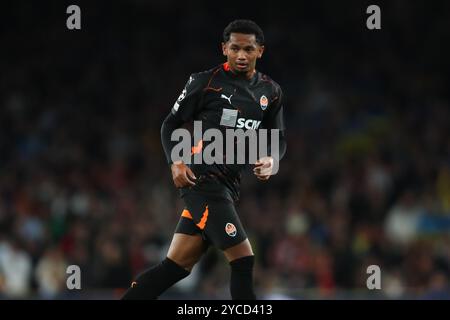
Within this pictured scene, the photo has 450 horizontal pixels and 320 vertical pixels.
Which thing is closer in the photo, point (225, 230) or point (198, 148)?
point (225, 230)

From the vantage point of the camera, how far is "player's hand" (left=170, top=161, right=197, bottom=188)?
562 cm

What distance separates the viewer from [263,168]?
5.66 meters

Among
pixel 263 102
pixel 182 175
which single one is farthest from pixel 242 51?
pixel 182 175

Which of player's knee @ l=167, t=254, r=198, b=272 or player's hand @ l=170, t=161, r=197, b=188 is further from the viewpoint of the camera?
player's knee @ l=167, t=254, r=198, b=272

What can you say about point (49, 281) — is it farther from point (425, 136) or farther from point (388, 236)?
point (425, 136)

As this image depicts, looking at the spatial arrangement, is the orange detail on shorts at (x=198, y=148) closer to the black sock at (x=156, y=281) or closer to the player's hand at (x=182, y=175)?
the player's hand at (x=182, y=175)

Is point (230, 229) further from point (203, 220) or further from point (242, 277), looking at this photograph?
point (242, 277)

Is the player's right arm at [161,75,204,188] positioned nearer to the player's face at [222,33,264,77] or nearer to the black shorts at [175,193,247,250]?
the black shorts at [175,193,247,250]

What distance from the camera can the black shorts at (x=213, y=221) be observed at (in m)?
5.55

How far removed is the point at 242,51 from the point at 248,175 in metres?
6.92

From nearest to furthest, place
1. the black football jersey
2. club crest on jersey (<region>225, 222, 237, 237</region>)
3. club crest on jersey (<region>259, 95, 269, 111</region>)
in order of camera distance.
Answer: club crest on jersey (<region>225, 222, 237, 237</region>) < the black football jersey < club crest on jersey (<region>259, 95, 269, 111</region>)

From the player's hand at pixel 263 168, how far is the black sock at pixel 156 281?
78 centimetres

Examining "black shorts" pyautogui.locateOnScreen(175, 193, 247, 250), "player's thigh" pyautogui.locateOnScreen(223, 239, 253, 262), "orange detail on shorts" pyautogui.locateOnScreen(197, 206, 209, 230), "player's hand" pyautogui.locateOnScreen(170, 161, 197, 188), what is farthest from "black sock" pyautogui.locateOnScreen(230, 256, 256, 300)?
"player's hand" pyautogui.locateOnScreen(170, 161, 197, 188)

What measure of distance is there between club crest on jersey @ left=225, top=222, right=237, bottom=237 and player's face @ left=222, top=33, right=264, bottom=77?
1.00 m
